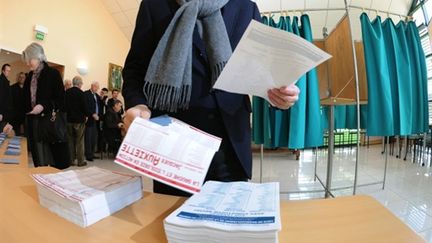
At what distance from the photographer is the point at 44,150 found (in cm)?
200

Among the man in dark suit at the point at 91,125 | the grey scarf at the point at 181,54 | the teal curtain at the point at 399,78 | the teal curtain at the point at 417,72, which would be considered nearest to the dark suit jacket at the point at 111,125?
the man in dark suit at the point at 91,125

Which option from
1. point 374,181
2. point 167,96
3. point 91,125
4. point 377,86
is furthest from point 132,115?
point 91,125

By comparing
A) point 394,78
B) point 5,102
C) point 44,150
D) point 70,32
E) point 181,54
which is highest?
point 70,32

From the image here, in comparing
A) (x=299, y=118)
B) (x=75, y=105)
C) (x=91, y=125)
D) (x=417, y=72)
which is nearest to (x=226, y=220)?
(x=299, y=118)

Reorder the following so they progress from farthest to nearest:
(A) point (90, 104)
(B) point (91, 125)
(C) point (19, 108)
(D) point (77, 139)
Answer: (B) point (91, 125), (A) point (90, 104), (D) point (77, 139), (C) point (19, 108)

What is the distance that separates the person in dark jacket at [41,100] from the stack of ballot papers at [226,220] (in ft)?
6.09

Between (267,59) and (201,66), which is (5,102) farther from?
(267,59)

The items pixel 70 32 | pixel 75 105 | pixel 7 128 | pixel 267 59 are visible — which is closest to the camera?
pixel 267 59

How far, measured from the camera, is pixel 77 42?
18.2 feet

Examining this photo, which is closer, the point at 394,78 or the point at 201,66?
the point at 201,66

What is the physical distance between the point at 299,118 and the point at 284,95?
152cm

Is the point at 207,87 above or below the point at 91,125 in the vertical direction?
above

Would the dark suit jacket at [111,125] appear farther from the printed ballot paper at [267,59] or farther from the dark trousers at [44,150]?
the printed ballot paper at [267,59]

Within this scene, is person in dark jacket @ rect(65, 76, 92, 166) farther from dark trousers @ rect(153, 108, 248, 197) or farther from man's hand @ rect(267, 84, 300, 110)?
man's hand @ rect(267, 84, 300, 110)
